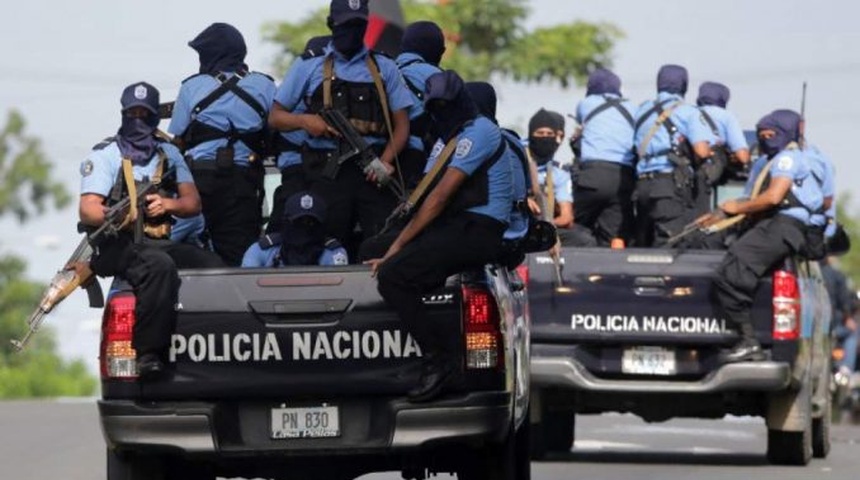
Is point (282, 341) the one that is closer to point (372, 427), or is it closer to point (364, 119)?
point (372, 427)

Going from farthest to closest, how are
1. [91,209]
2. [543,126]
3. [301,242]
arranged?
[543,126] → [301,242] → [91,209]

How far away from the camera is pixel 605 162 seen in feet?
62.9

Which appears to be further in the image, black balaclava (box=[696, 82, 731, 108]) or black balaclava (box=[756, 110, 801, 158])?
black balaclava (box=[696, 82, 731, 108])

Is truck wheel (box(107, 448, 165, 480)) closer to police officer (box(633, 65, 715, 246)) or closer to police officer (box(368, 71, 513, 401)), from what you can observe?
police officer (box(368, 71, 513, 401))

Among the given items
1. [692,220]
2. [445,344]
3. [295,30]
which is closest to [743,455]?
[692,220]

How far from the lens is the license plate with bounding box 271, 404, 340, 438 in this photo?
11820 mm

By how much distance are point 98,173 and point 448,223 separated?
1.64 m

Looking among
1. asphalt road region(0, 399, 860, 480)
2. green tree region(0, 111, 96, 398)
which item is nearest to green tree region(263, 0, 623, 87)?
green tree region(0, 111, 96, 398)

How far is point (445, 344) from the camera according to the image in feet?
38.3

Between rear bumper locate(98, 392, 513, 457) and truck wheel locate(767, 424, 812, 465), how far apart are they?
6.71m

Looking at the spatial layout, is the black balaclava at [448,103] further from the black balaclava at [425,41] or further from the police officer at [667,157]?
the police officer at [667,157]

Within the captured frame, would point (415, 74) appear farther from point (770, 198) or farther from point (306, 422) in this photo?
point (770, 198)

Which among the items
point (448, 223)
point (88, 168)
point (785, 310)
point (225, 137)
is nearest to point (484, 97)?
point (225, 137)

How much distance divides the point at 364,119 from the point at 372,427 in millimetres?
2090
